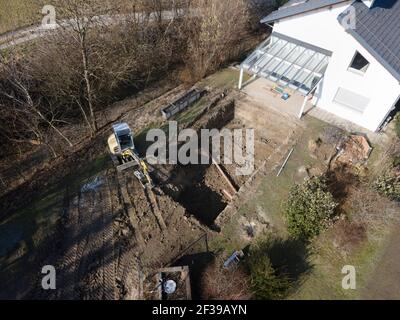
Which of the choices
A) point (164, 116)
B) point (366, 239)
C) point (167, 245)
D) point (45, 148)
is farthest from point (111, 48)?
point (366, 239)

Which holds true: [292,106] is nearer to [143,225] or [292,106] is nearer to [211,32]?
[211,32]

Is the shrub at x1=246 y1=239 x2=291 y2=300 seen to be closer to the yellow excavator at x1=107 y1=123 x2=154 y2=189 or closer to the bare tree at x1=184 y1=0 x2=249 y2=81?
the yellow excavator at x1=107 y1=123 x2=154 y2=189

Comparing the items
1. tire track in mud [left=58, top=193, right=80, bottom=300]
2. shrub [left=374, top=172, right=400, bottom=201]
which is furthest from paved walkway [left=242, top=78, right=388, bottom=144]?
tire track in mud [left=58, top=193, right=80, bottom=300]

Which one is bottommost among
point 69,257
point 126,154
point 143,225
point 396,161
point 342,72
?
point 69,257

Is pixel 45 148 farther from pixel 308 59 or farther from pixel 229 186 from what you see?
pixel 308 59

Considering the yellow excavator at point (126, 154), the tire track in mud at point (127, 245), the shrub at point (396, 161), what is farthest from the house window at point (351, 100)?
the tire track in mud at point (127, 245)

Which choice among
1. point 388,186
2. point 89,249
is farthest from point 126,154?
point 388,186
